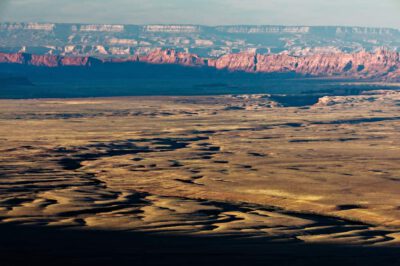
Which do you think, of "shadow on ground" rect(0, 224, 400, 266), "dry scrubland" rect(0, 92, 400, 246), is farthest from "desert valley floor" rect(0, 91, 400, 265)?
"shadow on ground" rect(0, 224, 400, 266)

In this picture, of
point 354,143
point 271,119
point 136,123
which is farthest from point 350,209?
point 271,119

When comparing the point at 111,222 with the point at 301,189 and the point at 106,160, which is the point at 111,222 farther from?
the point at 106,160

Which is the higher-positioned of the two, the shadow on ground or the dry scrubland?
the shadow on ground

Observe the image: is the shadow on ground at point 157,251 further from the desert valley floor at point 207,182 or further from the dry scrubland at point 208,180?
the dry scrubland at point 208,180

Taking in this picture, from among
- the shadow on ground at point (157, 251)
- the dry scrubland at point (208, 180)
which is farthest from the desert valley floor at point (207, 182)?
the shadow on ground at point (157, 251)

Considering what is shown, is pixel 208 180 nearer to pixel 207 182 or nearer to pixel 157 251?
pixel 207 182

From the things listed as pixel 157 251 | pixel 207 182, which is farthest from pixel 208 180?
pixel 157 251

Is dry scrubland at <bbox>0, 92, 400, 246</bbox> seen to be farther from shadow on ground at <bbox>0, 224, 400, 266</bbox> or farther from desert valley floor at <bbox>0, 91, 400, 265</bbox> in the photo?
shadow on ground at <bbox>0, 224, 400, 266</bbox>
